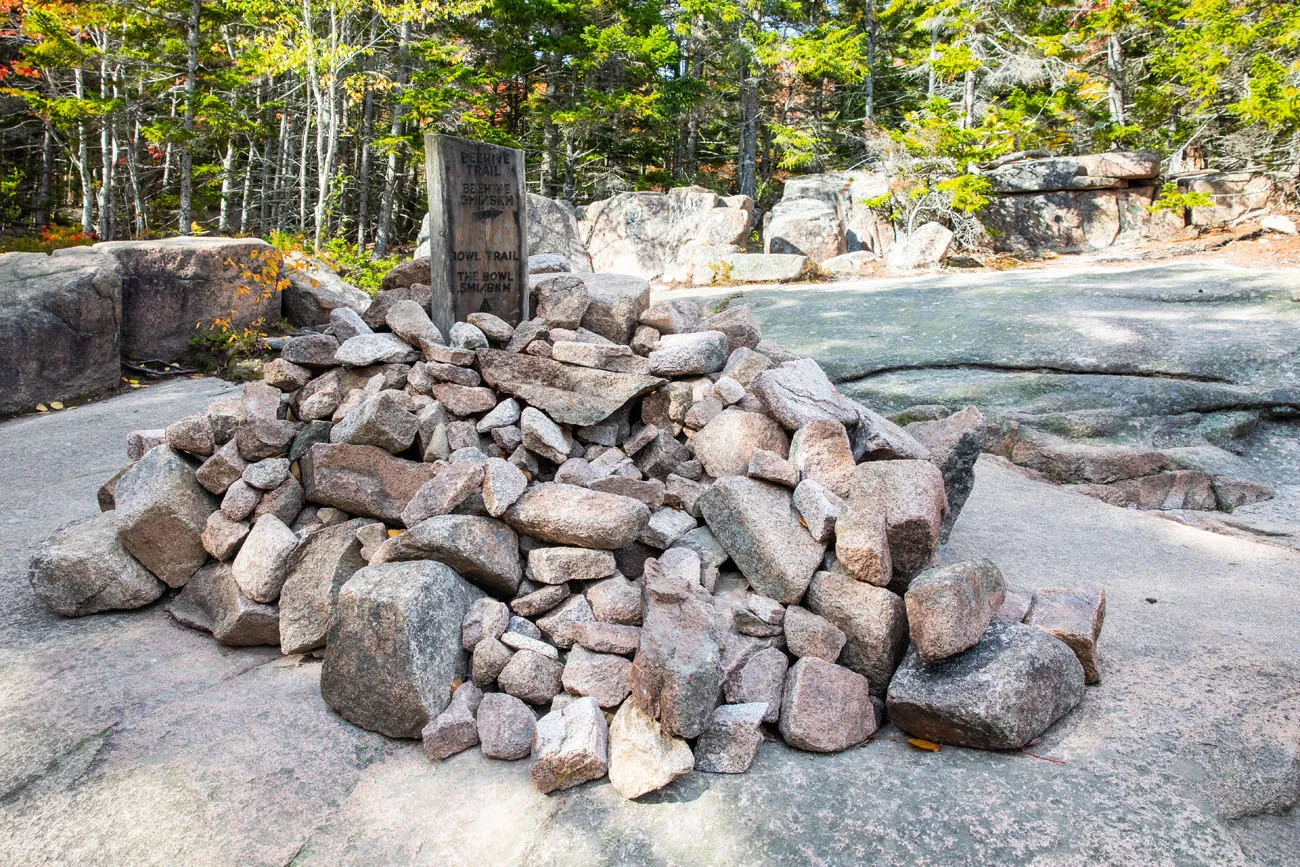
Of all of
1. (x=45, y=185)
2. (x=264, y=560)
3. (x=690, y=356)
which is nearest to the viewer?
(x=264, y=560)

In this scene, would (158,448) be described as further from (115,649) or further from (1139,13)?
(1139,13)

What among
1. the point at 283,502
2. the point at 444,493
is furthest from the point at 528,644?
the point at 283,502

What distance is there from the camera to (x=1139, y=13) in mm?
14875

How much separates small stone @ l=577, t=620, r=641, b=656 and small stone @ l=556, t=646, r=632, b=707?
0.04 metres

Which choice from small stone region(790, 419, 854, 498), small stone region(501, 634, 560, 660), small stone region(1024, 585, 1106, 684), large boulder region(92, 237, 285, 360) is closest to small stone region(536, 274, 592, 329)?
small stone region(790, 419, 854, 498)

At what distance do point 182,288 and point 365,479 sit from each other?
557cm

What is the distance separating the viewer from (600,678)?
93.0 inches

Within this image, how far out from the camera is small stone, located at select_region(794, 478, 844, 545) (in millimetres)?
2789

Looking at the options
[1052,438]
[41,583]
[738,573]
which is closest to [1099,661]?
[738,573]

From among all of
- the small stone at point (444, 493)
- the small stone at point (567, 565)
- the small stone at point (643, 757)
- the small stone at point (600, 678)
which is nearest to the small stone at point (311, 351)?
the small stone at point (444, 493)

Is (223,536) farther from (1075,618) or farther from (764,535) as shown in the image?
(1075,618)

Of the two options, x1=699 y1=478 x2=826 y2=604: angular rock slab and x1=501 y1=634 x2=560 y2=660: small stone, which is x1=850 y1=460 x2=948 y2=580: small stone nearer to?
x1=699 y1=478 x2=826 y2=604: angular rock slab

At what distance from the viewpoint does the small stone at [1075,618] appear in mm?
2482

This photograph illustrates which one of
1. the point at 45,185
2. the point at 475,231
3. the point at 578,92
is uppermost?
the point at 578,92
